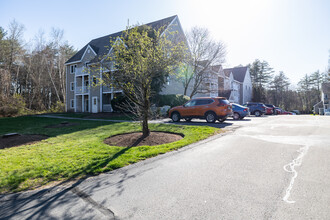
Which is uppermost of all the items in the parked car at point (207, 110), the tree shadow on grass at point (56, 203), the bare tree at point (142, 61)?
the bare tree at point (142, 61)

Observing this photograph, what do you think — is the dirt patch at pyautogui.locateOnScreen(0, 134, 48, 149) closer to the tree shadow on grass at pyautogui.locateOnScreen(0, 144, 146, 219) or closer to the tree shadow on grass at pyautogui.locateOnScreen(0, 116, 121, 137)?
the tree shadow on grass at pyautogui.locateOnScreen(0, 116, 121, 137)

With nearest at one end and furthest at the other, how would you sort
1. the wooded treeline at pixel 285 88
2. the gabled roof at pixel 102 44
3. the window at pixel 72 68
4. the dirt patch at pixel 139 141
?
the dirt patch at pixel 139 141
the gabled roof at pixel 102 44
the window at pixel 72 68
the wooded treeline at pixel 285 88

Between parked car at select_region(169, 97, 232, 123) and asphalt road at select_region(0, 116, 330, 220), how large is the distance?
8310 millimetres

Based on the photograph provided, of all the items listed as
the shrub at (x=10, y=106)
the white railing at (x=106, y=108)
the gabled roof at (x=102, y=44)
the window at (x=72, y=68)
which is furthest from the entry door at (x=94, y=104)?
the shrub at (x=10, y=106)

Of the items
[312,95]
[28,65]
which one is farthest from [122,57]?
[312,95]

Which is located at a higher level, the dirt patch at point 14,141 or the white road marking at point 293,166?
the white road marking at point 293,166

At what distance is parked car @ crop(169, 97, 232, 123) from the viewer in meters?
13.5

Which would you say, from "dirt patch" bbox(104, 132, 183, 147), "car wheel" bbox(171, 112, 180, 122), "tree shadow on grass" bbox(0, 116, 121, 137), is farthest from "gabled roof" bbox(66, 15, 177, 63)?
"dirt patch" bbox(104, 132, 183, 147)

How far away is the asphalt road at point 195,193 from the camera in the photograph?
108 inches

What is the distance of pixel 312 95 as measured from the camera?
69.0 m

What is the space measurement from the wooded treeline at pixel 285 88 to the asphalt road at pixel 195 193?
61.0 m

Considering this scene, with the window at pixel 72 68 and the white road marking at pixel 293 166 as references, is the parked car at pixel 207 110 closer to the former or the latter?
the white road marking at pixel 293 166

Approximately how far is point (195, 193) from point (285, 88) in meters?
77.3

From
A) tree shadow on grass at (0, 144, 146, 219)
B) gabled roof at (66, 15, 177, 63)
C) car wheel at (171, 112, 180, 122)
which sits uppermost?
gabled roof at (66, 15, 177, 63)
